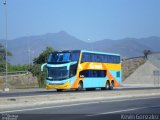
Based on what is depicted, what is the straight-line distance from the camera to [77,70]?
4594cm

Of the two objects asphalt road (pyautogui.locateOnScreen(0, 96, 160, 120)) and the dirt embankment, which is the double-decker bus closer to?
asphalt road (pyautogui.locateOnScreen(0, 96, 160, 120))

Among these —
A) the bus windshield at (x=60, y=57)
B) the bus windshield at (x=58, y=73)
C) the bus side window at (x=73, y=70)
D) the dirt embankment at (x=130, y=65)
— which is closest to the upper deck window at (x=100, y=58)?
the bus side window at (x=73, y=70)

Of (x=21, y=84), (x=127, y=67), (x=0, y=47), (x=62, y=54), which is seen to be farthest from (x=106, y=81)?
(x=0, y=47)

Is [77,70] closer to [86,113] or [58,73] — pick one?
[58,73]

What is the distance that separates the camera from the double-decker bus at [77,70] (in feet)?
148

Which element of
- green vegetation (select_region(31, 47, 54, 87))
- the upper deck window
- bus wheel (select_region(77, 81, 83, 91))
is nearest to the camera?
bus wheel (select_region(77, 81, 83, 91))

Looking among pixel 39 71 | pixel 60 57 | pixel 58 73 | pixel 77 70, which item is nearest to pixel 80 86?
pixel 77 70

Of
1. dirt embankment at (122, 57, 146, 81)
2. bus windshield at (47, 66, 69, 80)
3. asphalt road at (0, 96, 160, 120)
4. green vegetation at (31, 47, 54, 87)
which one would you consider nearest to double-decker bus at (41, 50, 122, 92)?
bus windshield at (47, 66, 69, 80)

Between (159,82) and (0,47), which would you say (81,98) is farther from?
(0,47)

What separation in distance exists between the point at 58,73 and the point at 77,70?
2.03 m

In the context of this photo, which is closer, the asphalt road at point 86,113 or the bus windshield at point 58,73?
the asphalt road at point 86,113

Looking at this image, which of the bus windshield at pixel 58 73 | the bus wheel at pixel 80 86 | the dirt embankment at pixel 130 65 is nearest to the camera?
the bus windshield at pixel 58 73

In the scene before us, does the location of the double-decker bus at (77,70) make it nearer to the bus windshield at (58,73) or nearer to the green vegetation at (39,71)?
the bus windshield at (58,73)

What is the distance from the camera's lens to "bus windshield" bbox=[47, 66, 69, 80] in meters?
45.1
